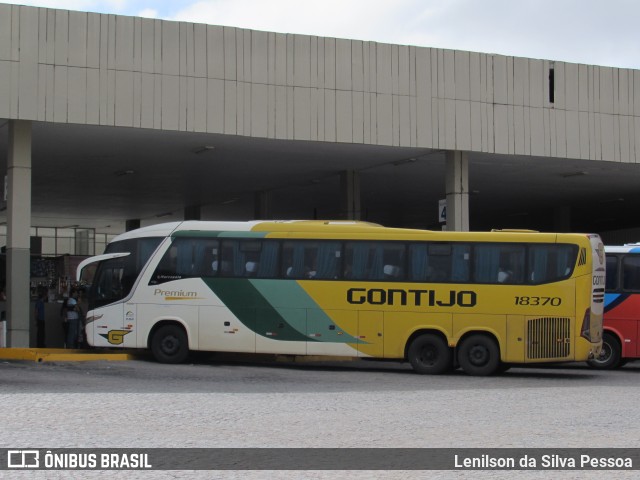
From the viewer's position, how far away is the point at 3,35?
22.6 metres

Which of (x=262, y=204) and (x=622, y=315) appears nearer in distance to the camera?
(x=622, y=315)

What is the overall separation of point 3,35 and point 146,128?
3653 mm

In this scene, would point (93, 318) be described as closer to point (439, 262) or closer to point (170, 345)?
point (170, 345)

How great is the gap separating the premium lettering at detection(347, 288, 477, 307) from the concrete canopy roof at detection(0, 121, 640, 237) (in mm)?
5349

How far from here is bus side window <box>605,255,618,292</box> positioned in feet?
80.1

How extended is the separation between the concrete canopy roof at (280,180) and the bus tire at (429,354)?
6.55m

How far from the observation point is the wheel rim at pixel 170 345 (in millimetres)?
23094

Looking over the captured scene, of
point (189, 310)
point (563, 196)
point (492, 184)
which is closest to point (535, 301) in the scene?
point (189, 310)

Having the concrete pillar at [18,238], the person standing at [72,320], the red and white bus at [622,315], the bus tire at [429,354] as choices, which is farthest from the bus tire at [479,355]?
the person standing at [72,320]

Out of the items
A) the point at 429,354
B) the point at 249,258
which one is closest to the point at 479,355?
the point at 429,354

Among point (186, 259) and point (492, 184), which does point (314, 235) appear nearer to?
point (186, 259)

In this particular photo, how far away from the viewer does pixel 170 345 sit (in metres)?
23.1

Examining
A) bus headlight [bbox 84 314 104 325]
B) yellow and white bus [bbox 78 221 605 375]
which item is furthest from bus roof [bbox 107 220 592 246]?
bus headlight [bbox 84 314 104 325]

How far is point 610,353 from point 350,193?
35.0 feet
